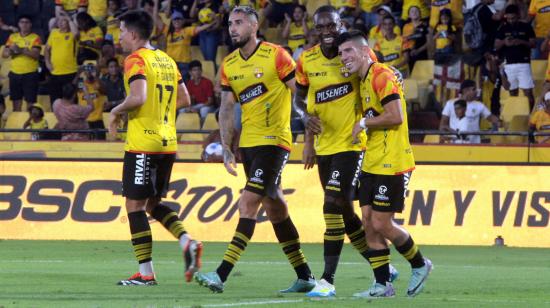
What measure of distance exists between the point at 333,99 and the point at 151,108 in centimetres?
171

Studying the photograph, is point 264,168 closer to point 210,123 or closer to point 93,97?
point 210,123

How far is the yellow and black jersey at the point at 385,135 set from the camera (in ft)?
35.2

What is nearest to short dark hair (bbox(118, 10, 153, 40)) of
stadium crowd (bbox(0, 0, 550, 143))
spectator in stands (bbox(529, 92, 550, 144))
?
stadium crowd (bbox(0, 0, 550, 143))

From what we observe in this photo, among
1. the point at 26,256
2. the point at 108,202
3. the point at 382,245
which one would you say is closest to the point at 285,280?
the point at 382,245

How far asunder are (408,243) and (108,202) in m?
9.24

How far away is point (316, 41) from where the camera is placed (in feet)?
67.8

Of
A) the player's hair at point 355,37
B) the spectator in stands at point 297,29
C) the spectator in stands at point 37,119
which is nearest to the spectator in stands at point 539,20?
the spectator in stands at point 297,29

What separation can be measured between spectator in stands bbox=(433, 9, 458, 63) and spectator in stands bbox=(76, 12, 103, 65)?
764 cm

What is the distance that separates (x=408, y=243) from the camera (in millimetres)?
10867

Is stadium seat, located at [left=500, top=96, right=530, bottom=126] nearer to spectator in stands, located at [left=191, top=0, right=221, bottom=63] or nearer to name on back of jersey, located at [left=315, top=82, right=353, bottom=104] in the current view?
spectator in stands, located at [left=191, top=0, right=221, bottom=63]

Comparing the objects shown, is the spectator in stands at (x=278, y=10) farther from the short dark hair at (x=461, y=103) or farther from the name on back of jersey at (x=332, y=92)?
the name on back of jersey at (x=332, y=92)

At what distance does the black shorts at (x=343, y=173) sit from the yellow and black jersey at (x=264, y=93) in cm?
58

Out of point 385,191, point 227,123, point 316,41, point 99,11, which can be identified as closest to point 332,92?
point 227,123

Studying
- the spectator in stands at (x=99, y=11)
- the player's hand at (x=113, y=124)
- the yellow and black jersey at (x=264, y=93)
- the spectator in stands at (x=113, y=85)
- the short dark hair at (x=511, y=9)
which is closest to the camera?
the player's hand at (x=113, y=124)
